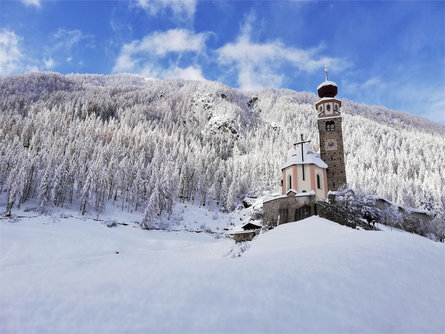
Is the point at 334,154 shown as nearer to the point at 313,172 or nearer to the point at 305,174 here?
the point at 313,172

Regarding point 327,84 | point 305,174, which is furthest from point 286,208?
point 327,84

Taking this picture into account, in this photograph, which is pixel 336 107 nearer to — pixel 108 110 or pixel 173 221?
pixel 173 221

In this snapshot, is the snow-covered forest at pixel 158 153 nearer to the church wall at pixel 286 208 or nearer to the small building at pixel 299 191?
the church wall at pixel 286 208

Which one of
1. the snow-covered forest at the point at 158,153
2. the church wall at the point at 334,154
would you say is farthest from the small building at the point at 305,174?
the snow-covered forest at the point at 158,153

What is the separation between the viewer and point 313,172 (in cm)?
3672

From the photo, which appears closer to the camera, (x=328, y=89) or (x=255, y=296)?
(x=255, y=296)

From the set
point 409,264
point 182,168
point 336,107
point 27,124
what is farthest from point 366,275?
point 27,124

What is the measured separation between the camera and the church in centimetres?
3023

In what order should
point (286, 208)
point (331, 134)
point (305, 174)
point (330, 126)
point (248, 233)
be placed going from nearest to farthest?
point (286, 208), point (248, 233), point (305, 174), point (331, 134), point (330, 126)

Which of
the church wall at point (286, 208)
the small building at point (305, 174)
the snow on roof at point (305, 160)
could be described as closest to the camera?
the church wall at point (286, 208)

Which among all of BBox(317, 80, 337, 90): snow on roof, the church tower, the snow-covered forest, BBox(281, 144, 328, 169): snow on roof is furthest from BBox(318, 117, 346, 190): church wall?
the snow-covered forest

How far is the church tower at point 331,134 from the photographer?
40.8 m

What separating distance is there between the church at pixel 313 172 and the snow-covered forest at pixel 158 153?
94.1ft

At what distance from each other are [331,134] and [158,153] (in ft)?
228
